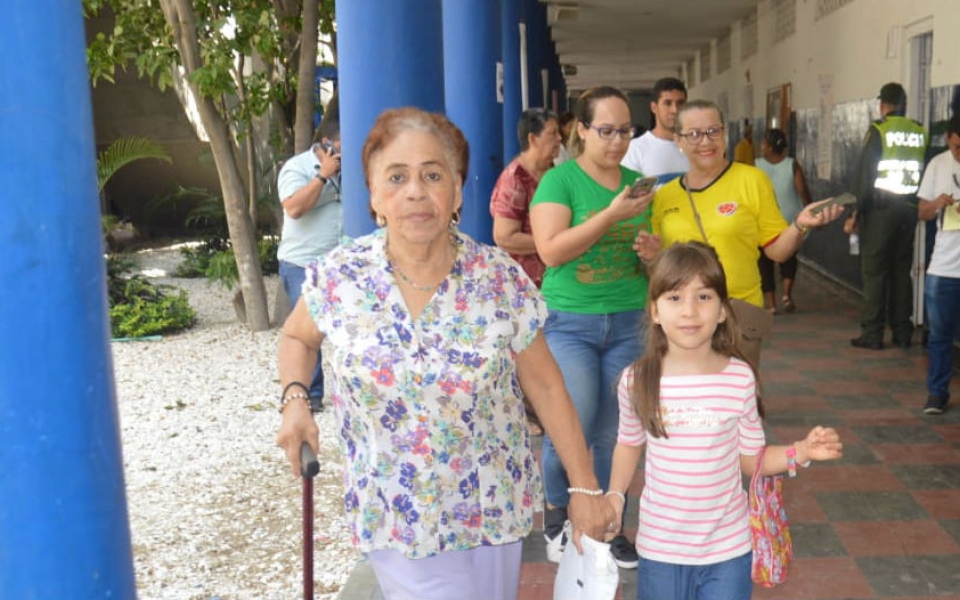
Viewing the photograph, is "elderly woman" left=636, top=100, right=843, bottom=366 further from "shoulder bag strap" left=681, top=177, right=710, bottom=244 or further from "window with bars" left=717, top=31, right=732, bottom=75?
"window with bars" left=717, top=31, right=732, bottom=75

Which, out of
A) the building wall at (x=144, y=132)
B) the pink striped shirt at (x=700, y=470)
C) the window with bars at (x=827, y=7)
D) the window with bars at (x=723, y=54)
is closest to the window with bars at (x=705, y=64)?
the window with bars at (x=723, y=54)

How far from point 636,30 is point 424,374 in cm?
2253

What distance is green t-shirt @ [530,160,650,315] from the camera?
381 centimetres

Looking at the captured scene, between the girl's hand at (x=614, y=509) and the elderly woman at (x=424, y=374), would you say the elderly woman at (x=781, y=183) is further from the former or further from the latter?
the elderly woman at (x=424, y=374)

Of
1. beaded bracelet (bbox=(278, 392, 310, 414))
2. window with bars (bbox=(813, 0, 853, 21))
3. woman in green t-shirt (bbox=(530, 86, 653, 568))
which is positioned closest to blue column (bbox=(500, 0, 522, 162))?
window with bars (bbox=(813, 0, 853, 21))

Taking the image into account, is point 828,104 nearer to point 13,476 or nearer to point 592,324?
point 592,324

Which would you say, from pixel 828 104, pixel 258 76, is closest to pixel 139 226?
pixel 258 76

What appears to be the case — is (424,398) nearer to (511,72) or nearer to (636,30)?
(511,72)

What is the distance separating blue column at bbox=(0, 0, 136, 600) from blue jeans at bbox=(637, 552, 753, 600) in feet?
4.41

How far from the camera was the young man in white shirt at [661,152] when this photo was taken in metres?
4.98

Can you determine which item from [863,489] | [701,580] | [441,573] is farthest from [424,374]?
[863,489]

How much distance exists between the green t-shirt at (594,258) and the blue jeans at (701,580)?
1.27 metres

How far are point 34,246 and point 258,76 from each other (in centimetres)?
869

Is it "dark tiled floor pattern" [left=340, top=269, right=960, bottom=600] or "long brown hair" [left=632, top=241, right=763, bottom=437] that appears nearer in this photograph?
"long brown hair" [left=632, top=241, right=763, bottom=437]
